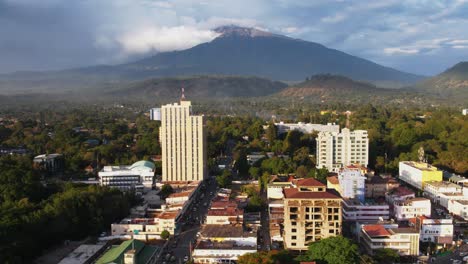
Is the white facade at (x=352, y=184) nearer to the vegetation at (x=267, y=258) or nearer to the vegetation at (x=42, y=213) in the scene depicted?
the vegetation at (x=267, y=258)

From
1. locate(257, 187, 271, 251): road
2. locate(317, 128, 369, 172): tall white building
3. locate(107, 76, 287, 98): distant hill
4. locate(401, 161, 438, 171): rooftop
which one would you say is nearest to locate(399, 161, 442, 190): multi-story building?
locate(401, 161, 438, 171): rooftop

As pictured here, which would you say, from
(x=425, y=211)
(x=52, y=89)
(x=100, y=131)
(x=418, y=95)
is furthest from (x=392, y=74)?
(x=425, y=211)

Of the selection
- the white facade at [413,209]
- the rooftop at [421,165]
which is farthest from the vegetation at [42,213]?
the rooftop at [421,165]

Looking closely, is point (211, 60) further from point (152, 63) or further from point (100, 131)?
point (100, 131)

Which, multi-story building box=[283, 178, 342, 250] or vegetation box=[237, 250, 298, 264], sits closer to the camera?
vegetation box=[237, 250, 298, 264]

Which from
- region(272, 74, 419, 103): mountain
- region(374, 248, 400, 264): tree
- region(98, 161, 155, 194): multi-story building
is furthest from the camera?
region(272, 74, 419, 103): mountain

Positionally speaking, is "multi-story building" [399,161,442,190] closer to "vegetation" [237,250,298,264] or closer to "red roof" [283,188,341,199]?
"red roof" [283,188,341,199]

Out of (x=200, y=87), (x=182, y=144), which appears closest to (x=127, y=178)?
(x=182, y=144)
